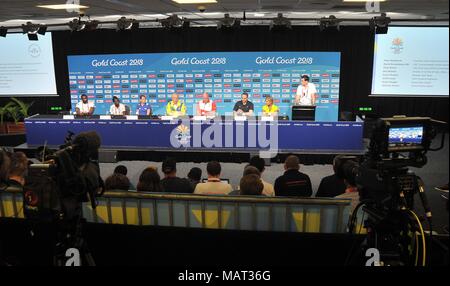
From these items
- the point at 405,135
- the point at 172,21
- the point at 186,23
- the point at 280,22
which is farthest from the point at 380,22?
the point at 405,135

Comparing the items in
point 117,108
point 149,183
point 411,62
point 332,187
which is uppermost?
point 411,62

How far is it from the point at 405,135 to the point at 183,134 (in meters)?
5.81

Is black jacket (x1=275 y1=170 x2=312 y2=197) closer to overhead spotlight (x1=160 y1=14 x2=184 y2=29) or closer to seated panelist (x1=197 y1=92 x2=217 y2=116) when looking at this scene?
seated panelist (x1=197 y1=92 x2=217 y2=116)

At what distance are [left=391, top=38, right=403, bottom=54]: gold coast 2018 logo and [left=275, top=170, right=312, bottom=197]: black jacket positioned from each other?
694cm

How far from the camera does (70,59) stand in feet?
35.3

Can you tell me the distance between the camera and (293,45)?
10.2 m

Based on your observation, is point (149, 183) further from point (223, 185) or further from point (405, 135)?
point (405, 135)

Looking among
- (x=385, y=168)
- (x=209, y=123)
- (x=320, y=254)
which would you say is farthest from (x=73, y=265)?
(x=209, y=123)

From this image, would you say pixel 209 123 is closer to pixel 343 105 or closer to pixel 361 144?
pixel 361 144

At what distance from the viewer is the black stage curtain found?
33.2 feet

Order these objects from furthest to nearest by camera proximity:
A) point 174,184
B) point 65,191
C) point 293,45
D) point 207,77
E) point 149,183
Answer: point 207,77 → point 293,45 → point 174,184 → point 149,183 → point 65,191

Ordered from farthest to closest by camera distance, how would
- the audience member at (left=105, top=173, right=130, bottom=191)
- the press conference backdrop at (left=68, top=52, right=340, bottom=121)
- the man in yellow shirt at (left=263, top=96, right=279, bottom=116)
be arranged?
1. the press conference backdrop at (left=68, top=52, right=340, bottom=121)
2. the man in yellow shirt at (left=263, top=96, right=279, bottom=116)
3. the audience member at (left=105, top=173, right=130, bottom=191)

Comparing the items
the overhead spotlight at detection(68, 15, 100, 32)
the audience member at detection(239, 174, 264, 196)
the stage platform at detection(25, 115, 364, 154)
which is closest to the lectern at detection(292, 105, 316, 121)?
the stage platform at detection(25, 115, 364, 154)

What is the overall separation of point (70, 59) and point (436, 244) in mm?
10266
